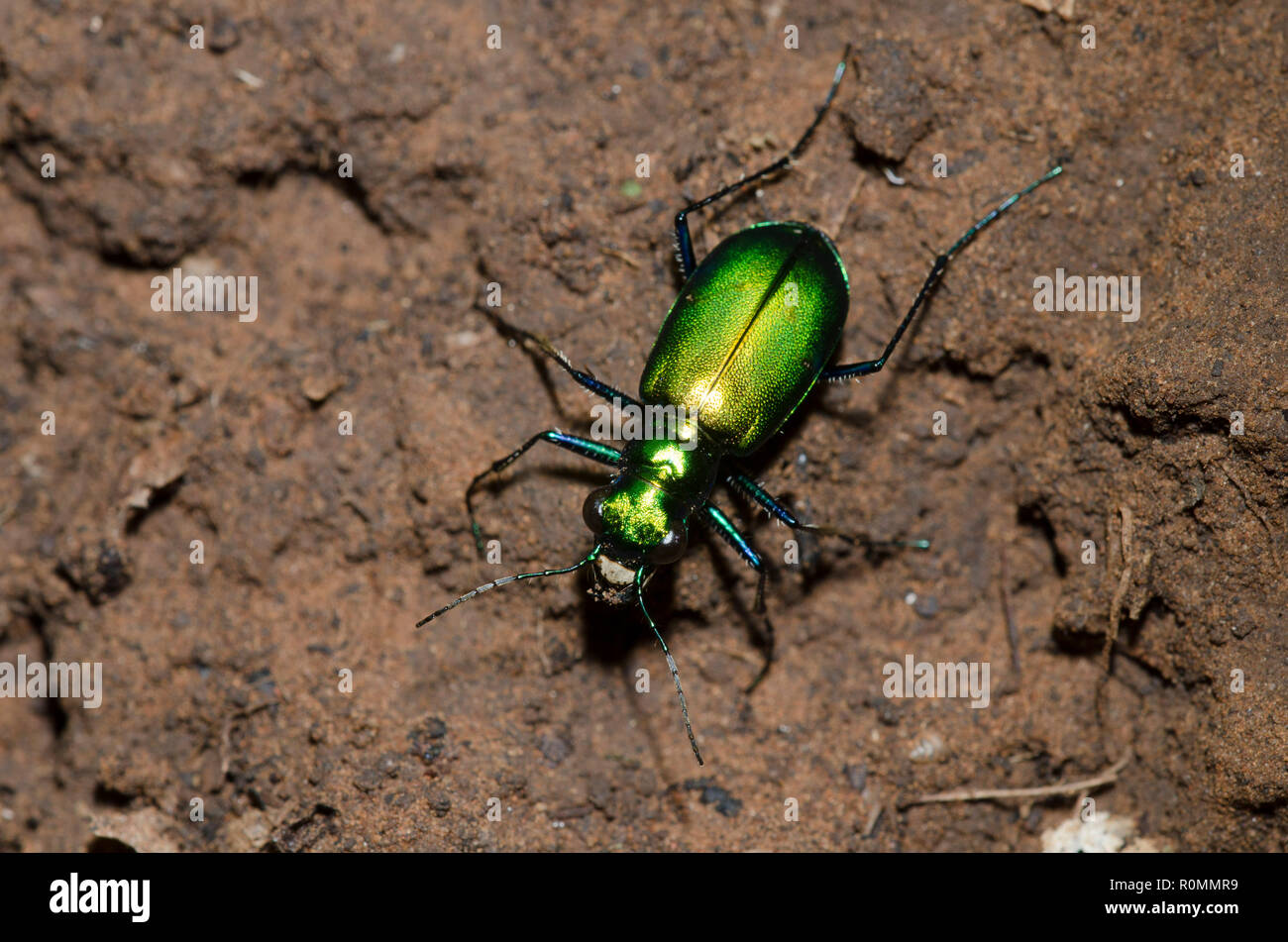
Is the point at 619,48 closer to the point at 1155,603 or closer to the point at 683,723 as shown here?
the point at 683,723

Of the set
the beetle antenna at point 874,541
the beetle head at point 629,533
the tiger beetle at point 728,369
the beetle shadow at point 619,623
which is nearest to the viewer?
the beetle head at point 629,533

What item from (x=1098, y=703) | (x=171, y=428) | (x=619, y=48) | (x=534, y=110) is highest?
(x=619, y=48)

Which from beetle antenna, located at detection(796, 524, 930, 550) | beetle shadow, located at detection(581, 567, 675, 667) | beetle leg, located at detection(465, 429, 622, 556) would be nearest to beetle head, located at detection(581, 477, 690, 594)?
beetle leg, located at detection(465, 429, 622, 556)

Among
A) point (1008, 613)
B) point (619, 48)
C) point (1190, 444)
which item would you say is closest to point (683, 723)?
point (1008, 613)

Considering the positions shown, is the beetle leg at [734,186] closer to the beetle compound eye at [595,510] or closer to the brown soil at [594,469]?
the brown soil at [594,469]

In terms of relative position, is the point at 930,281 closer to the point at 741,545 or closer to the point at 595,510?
the point at 741,545

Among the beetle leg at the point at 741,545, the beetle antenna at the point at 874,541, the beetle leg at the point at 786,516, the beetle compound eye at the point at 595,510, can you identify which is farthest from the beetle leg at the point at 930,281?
the beetle compound eye at the point at 595,510
